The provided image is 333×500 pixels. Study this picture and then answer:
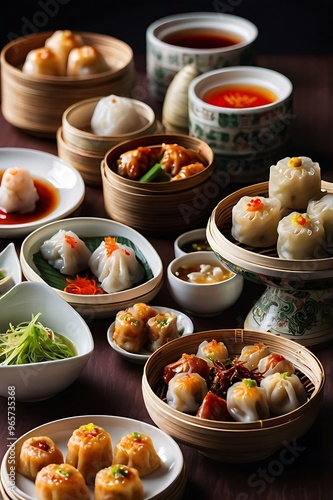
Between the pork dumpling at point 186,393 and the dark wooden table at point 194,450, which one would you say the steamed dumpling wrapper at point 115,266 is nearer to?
the dark wooden table at point 194,450

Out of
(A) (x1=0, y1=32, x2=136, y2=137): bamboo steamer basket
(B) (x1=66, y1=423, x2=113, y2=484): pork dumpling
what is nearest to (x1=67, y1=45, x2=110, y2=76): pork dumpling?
(A) (x1=0, y1=32, x2=136, y2=137): bamboo steamer basket

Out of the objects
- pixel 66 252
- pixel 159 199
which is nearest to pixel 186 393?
pixel 66 252

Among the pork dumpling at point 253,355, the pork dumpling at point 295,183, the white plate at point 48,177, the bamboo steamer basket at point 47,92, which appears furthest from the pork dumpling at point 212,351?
the bamboo steamer basket at point 47,92

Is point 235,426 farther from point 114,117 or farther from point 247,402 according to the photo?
point 114,117

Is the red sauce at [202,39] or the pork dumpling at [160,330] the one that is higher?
the red sauce at [202,39]

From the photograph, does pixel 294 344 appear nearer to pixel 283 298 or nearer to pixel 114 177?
pixel 283 298

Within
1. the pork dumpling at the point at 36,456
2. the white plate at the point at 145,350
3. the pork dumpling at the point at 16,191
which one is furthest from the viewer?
the pork dumpling at the point at 16,191

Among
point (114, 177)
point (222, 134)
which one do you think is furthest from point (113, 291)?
point (222, 134)
